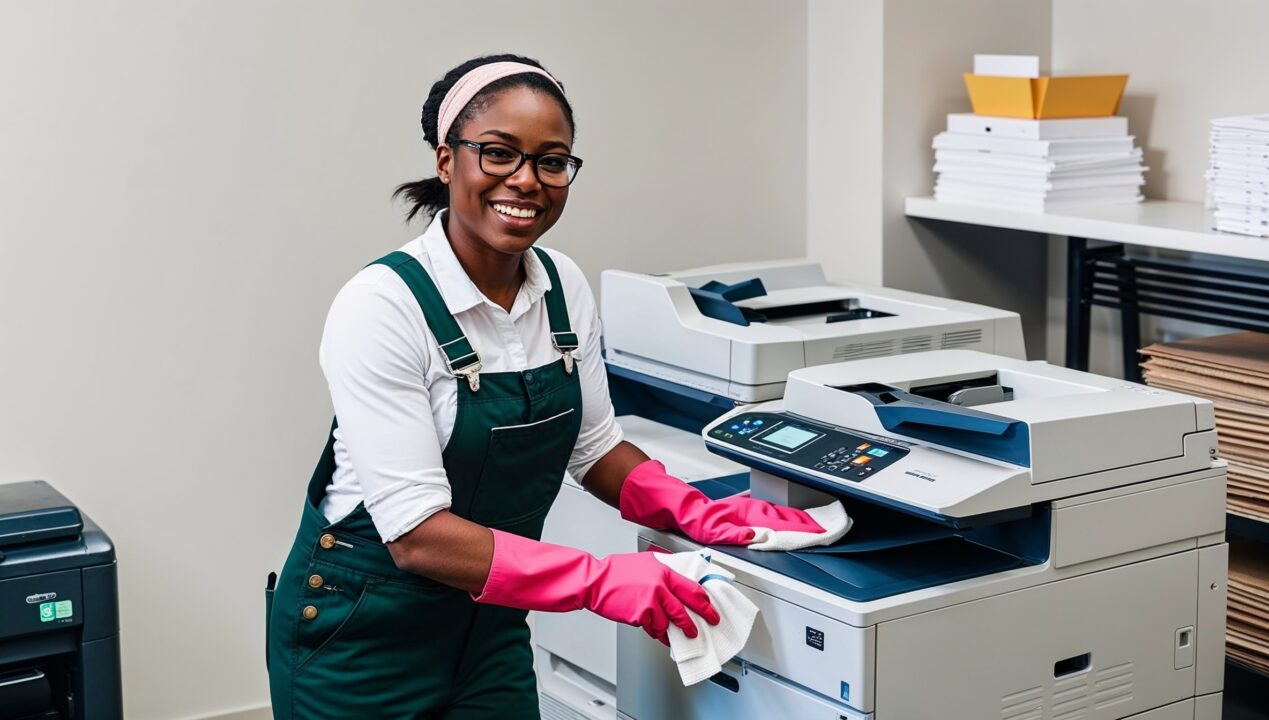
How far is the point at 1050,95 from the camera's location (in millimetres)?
2666

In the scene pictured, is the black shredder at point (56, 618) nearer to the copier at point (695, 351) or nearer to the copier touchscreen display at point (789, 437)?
the copier at point (695, 351)

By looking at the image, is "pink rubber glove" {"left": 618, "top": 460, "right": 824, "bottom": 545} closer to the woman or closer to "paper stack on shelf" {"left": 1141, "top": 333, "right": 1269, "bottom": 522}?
the woman

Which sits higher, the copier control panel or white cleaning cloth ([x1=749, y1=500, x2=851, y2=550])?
the copier control panel

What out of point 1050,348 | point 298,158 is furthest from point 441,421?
point 1050,348

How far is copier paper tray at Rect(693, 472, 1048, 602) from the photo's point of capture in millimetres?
1588

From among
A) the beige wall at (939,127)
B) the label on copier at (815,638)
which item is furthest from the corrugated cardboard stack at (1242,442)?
the label on copier at (815,638)

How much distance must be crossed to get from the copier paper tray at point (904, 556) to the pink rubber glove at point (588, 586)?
150mm

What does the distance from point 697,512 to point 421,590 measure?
1.30 ft

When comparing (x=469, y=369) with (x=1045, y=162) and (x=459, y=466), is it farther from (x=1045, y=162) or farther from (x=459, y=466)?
(x=1045, y=162)

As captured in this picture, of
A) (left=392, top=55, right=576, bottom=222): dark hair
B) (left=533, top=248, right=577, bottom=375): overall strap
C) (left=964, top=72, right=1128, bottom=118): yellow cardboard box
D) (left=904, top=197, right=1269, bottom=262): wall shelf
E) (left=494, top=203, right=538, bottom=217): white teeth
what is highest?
(left=964, top=72, right=1128, bottom=118): yellow cardboard box

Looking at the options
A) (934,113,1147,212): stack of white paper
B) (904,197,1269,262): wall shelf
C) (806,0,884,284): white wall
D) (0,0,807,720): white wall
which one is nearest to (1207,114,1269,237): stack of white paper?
(904,197,1269,262): wall shelf

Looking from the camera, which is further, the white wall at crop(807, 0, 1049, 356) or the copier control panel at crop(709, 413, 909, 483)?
the white wall at crop(807, 0, 1049, 356)

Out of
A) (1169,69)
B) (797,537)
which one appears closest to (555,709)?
(797,537)

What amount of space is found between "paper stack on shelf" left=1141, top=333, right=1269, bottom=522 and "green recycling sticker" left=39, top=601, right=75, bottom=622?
2.00 m
